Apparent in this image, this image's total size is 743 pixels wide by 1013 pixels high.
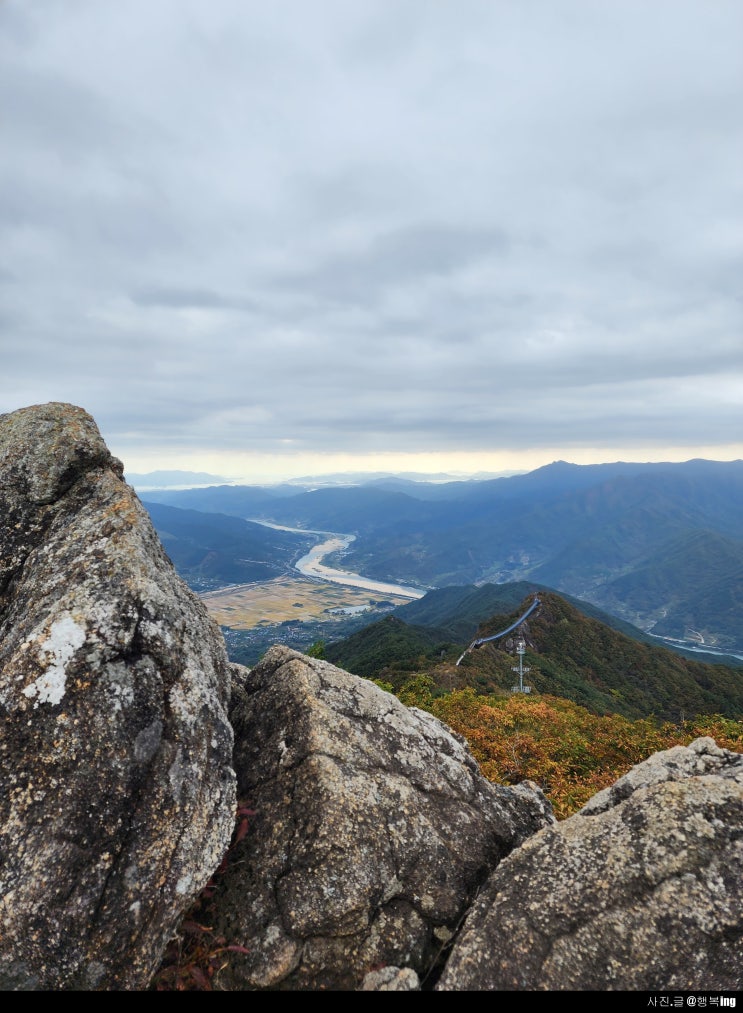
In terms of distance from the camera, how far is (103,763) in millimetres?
6469

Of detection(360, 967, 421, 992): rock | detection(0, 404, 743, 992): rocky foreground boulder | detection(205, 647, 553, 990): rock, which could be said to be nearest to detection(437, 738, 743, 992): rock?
detection(0, 404, 743, 992): rocky foreground boulder

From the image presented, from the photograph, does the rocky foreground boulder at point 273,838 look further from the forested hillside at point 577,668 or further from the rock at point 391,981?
the forested hillside at point 577,668

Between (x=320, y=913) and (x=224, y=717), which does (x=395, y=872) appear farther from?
(x=224, y=717)

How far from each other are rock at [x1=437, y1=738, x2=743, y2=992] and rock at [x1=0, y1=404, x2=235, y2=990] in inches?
155

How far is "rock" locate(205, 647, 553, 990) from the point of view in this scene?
6.93m

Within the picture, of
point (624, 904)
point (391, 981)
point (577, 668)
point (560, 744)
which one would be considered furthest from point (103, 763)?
point (577, 668)

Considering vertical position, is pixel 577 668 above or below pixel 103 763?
below

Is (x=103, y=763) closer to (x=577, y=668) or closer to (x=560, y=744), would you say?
(x=560, y=744)

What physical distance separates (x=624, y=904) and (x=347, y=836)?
3.86 m

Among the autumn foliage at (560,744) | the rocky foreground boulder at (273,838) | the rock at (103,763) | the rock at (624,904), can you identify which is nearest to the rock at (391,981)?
the rocky foreground boulder at (273,838)

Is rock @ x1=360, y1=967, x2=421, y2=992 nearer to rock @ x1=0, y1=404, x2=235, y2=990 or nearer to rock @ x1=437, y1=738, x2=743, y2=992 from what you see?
rock @ x1=437, y1=738, x2=743, y2=992

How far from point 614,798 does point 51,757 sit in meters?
8.69

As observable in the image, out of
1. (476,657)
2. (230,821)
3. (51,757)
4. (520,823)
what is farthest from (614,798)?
(476,657)

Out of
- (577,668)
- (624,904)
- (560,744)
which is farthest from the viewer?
(577,668)
